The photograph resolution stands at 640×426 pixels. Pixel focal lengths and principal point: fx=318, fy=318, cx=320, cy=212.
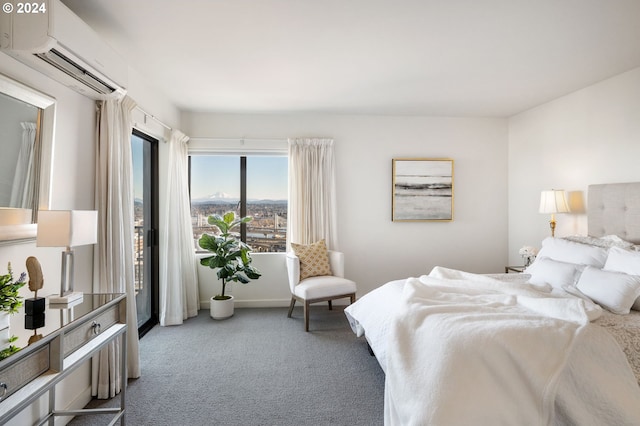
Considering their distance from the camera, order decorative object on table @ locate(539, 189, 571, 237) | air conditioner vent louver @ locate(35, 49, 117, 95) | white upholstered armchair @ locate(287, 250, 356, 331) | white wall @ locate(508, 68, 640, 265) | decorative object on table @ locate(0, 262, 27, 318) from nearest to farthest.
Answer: decorative object on table @ locate(0, 262, 27, 318), air conditioner vent louver @ locate(35, 49, 117, 95), white wall @ locate(508, 68, 640, 265), decorative object on table @ locate(539, 189, 571, 237), white upholstered armchair @ locate(287, 250, 356, 331)

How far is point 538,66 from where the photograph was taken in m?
2.84

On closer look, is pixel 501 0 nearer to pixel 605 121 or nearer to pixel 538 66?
pixel 538 66

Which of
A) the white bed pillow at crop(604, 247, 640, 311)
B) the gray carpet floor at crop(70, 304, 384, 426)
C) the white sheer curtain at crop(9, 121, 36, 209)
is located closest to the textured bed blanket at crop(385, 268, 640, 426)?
the gray carpet floor at crop(70, 304, 384, 426)

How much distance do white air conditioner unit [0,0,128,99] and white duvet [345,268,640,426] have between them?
2401mm

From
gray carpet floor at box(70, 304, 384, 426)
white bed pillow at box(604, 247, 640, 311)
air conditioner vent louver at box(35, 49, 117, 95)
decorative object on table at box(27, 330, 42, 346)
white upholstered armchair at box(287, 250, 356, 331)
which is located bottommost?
gray carpet floor at box(70, 304, 384, 426)

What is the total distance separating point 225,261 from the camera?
12.2 feet

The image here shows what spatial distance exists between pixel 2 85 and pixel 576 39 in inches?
142

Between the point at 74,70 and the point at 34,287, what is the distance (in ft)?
4.12

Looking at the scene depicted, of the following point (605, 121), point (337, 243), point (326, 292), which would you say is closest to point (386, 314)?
point (326, 292)

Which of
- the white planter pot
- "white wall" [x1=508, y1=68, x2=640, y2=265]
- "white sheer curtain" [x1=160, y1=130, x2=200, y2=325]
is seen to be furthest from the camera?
the white planter pot

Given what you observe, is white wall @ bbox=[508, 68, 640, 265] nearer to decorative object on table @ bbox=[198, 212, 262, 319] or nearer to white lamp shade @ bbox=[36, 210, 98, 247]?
decorative object on table @ bbox=[198, 212, 262, 319]

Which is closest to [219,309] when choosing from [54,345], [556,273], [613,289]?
[54,345]

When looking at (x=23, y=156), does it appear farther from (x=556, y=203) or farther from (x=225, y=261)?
(x=556, y=203)

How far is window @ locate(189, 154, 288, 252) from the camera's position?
4.36 meters
